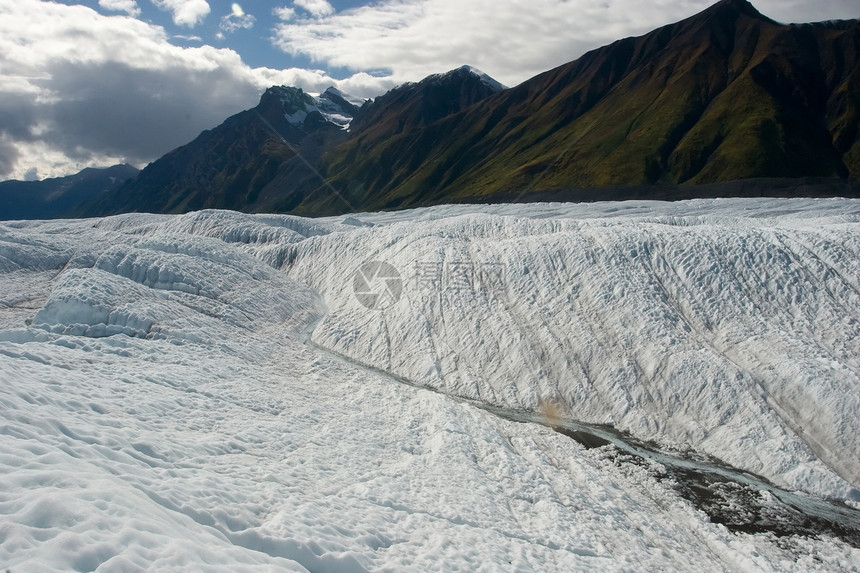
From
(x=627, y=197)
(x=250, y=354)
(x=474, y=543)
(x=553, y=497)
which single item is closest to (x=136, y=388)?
(x=250, y=354)

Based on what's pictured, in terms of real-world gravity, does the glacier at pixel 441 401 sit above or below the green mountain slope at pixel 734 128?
below

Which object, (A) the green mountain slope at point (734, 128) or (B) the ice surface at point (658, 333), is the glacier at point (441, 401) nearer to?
(B) the ice surface at point (658, 333)

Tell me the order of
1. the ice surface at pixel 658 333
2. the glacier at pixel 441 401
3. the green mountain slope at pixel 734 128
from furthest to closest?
1. the green mountain slope at pixel 734 128
2. the ice surface at pixel 658 333
3. the glacier at pixel 441 401

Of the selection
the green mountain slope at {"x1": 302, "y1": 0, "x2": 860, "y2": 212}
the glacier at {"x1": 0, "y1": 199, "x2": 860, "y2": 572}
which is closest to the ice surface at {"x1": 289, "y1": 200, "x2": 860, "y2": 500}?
the glacier at {"x1": 0, "y1": 199, "x2": 860, "y2": 572}

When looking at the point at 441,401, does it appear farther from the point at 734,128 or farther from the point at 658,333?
the point at 734,128

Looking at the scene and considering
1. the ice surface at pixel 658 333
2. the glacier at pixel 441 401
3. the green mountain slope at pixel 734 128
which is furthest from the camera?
the green mountain slope at pixel 734 128

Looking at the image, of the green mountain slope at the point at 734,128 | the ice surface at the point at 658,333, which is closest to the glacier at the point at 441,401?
the ice surface at the point at 658,333

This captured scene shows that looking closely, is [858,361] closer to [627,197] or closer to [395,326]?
[395,326]

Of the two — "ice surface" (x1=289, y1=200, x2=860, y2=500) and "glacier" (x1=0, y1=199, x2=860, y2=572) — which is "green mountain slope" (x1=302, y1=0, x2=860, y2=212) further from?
"ice surface" (x1=289, y1=200, x2=860, y2=500)

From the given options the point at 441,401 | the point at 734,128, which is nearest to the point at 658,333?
the point at 441,401

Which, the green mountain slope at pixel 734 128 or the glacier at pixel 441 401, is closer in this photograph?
the glacier at pixel 441 401
